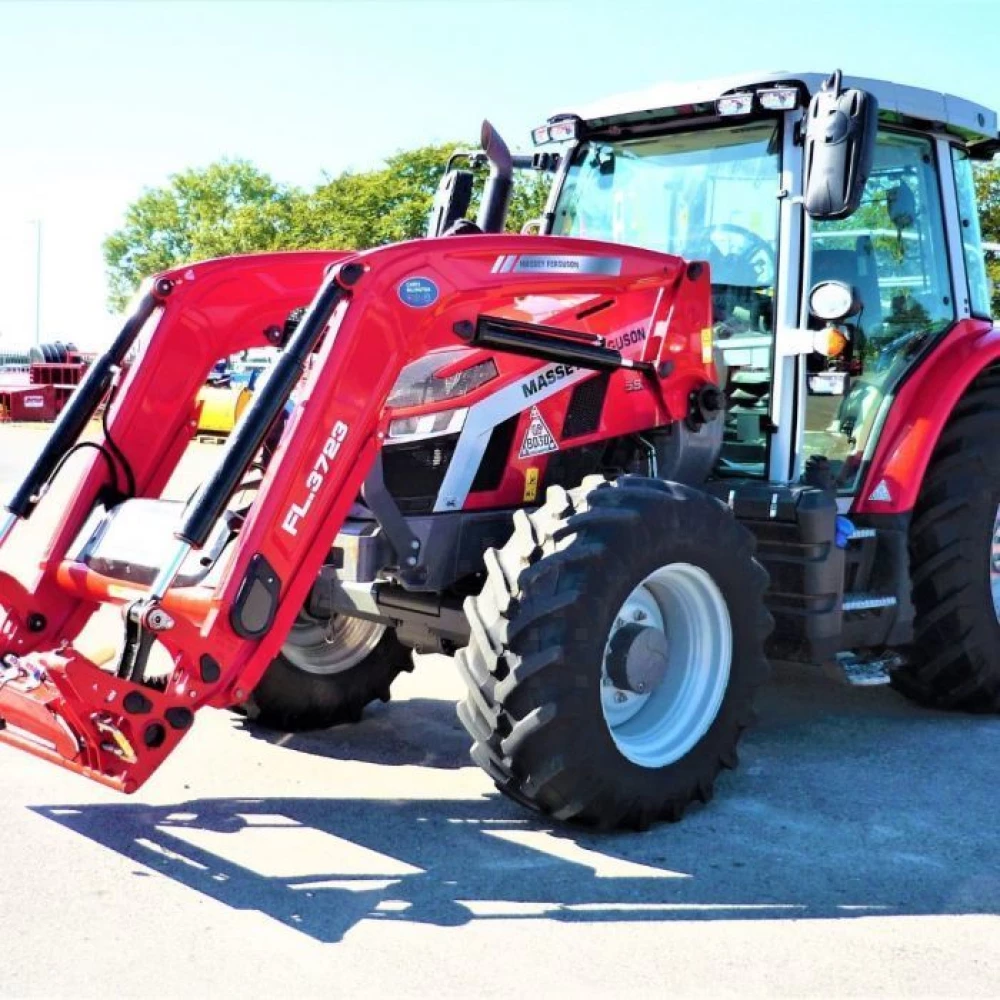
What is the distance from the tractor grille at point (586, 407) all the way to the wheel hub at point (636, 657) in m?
0.81

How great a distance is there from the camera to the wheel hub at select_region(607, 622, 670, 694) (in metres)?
4.44

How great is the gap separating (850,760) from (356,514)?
217cm

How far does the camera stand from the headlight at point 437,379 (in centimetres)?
477

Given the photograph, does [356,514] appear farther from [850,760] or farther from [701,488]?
[850,760]

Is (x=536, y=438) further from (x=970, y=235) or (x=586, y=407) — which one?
(x=970, y=235)

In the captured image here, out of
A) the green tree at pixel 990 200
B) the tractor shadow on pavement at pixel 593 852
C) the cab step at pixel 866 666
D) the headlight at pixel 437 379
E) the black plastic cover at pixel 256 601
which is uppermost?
the green tree at pixel 990 200

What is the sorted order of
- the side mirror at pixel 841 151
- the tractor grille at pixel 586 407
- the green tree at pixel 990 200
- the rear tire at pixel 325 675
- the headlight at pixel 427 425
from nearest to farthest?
the side mirror at pixel 841 151, the headlight at pixel 427 425, the tractor grille at pixel 586 407, the rear tire at pixel 325 675, the green tree at pixel 990 200

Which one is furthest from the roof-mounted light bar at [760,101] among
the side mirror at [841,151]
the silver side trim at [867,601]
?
the silver side trim at [867,601]

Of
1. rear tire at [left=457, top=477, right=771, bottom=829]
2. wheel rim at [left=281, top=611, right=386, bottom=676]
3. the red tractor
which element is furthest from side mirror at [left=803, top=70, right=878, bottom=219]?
wheel rim at [left=281, top=611, right=386, bottom=676]

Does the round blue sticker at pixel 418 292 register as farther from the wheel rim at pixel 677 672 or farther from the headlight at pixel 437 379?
the wheel rim at pixel 677 672

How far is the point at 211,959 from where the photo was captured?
337cm

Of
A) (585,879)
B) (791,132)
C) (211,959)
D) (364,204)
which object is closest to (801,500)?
(791,132)

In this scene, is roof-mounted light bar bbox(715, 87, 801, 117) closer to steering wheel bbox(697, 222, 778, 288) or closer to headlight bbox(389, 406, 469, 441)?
steering wheel bbox(697, 222, 778, 288)

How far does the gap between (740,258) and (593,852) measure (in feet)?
8.43
